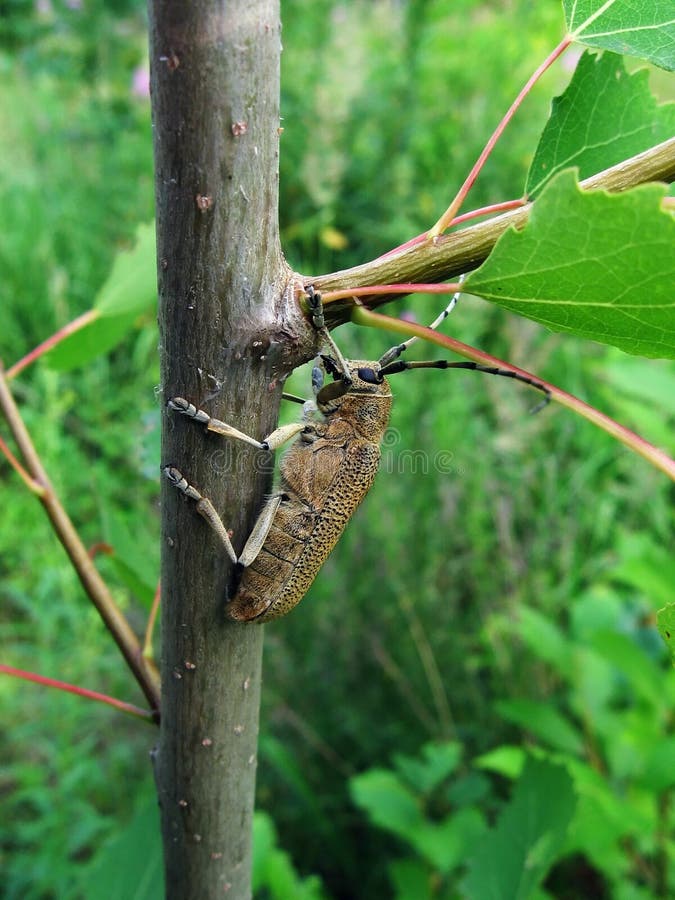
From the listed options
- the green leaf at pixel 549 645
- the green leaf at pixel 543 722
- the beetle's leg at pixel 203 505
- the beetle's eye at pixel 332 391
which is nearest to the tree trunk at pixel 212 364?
the beetle's leg at pixel 203 505

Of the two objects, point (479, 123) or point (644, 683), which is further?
point (479, 123)

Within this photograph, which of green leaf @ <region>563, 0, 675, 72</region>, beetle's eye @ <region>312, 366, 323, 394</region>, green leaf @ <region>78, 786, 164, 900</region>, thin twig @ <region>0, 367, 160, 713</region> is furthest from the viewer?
beetle's eye @ <region>312, 366, 323, 394</region>


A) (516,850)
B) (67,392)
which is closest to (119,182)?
(67,392)

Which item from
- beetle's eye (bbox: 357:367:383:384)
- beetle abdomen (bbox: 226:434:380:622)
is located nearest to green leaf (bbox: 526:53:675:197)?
beetle's eye (bbox: 357:367:383:384)

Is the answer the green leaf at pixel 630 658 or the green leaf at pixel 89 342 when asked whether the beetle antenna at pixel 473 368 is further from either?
the green leaf at pixel 630 658

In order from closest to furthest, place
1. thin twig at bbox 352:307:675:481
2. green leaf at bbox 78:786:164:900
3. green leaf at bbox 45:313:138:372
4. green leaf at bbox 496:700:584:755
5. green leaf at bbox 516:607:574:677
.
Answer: thin twig at bbox 352:307:675:481 → green leaf at bbox 78:786:164:900 → green leaf at bbox 45:313:138:372 → green leaf at bbox 496:700:584:755 → green leaf at bbox 516:607:574:677

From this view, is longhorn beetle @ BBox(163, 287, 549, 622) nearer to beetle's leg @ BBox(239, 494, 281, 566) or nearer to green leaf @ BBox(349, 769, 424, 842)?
beetle's leg @ BBox(239, 494, 281, 566)

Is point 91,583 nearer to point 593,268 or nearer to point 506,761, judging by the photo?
point 593,268

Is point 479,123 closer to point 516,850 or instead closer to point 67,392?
point 67,392
